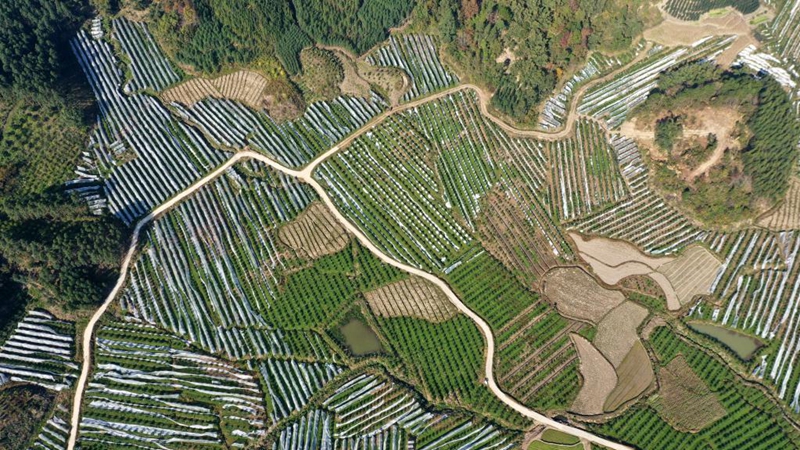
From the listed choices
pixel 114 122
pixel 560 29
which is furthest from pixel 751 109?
pixel 114 122

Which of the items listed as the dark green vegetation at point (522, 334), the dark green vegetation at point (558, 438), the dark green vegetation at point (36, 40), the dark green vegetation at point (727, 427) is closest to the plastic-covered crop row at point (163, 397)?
the dark green vegetation at point (522, 334)

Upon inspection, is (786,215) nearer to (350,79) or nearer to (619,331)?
(619,331)

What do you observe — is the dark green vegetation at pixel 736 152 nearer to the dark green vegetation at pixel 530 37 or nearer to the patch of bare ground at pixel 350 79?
the dark green vegetation at pixel 530 37

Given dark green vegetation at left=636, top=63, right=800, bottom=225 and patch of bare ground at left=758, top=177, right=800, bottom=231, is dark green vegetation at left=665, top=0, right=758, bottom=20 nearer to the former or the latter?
dark green vegetation at left=636, top=63, right=800, bottom=225

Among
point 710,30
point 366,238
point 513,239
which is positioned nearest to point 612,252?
point 513,239

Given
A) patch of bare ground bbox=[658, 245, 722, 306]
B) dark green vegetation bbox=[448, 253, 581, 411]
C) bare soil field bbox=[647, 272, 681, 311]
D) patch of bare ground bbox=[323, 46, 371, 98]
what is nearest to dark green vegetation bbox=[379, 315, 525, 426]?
dark green vegetation bbox=[448, 253, 581, 411]

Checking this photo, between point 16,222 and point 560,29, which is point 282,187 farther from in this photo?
point 560,29
